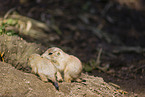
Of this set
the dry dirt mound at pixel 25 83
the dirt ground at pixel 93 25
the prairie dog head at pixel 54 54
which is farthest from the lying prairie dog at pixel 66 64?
the dirt ground at pixel 93 25

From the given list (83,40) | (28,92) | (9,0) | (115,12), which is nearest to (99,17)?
(115,12)

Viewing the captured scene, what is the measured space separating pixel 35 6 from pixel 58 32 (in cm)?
245

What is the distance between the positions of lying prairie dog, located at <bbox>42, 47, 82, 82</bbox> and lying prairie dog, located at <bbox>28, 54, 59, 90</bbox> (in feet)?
0.73

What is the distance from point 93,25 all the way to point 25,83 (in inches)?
324

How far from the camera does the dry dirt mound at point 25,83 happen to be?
3.07 metres

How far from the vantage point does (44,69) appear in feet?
11.2

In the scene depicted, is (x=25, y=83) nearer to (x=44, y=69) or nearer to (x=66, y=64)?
(x=44, y=69)

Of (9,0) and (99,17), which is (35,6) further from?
(99,17)

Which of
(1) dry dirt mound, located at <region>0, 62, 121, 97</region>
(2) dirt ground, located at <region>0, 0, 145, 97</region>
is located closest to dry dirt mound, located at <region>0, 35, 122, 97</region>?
(1) dry dirt mound, located at <region>0, 62, 121, 97</region>

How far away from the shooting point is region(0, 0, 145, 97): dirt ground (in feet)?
28.8

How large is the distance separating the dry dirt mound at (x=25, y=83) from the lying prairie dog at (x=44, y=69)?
0.32 ft

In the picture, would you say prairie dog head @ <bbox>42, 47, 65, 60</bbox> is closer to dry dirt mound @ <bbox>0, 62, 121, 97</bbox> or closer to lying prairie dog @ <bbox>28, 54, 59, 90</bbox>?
lying prairie dog @ <bbox>28, 54, 59, 90</bbox>

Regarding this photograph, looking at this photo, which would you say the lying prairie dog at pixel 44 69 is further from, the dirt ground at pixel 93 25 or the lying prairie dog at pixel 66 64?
the dirt ground at pixel 93 25

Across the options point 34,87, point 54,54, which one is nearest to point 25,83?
point 34,87
